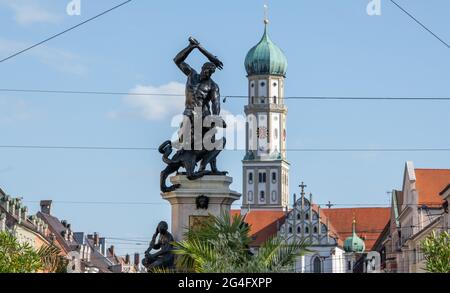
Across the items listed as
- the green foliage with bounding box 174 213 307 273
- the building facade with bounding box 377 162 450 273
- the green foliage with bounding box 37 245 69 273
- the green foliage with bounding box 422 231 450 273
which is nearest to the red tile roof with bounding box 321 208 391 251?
the building facade with bounding box 377 162 450 273

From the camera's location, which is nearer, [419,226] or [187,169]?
[187,169]

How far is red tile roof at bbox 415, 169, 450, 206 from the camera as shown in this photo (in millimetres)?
97938

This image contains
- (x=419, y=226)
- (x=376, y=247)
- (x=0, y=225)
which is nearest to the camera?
(x=0, y=225)

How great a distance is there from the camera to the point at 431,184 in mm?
99438

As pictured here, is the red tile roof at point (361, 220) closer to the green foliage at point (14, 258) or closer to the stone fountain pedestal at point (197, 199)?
the green foliage at point (14, 258)

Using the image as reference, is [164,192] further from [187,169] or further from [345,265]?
[345,265]

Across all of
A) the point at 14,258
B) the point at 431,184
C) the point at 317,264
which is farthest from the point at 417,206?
the point at 317,264

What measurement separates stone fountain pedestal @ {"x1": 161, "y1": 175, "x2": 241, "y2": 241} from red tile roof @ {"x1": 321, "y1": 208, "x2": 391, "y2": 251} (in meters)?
156

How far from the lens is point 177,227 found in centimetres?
2914

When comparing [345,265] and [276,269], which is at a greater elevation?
[345,265]

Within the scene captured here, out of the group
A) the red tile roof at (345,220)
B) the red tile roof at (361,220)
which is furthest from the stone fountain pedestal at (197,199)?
the red tile roof at (361,220)

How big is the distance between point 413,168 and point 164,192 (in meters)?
73.5
